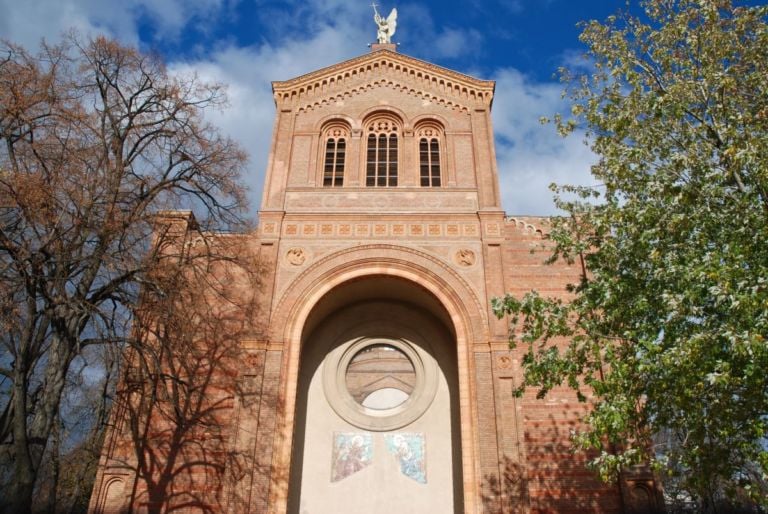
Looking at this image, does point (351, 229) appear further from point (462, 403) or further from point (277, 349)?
point (462, 403)

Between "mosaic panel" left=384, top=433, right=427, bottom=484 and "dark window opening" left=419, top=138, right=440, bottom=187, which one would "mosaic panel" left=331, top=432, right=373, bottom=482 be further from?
"dark window opening" left=419, top=138, right=440, bottom=187

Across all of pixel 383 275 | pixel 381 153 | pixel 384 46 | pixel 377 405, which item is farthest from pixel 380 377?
pixel 384 46

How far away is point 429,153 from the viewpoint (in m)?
21.1

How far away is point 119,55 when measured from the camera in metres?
12.4

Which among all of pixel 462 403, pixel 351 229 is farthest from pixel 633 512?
pixel 351 229

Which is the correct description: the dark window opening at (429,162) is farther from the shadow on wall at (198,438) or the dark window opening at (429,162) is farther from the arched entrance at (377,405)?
the shadow on wall at (198,438)

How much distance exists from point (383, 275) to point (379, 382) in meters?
3.71

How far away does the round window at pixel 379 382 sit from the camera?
18.4 meters

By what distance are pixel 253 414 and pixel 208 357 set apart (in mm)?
2165

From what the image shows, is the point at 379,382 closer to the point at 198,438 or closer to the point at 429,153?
the point at 198,438

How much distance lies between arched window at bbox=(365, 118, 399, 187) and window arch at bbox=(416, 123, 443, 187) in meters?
0.91

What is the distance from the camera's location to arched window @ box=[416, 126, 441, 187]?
2047 cm

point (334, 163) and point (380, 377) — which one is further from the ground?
point (334, 163)

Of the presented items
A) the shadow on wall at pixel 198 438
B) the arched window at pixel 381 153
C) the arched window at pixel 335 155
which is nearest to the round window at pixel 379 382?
the shadow on wall at pixel 198 438
